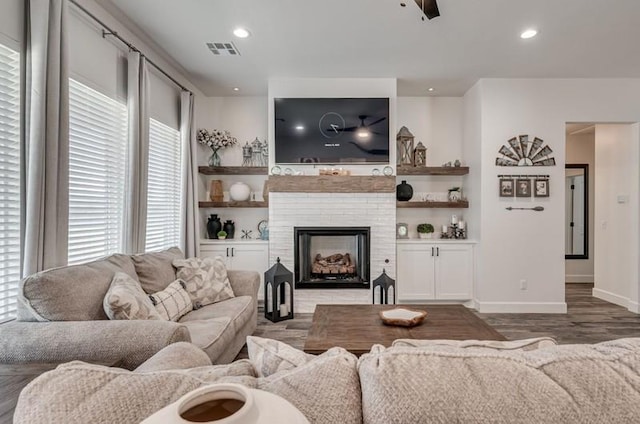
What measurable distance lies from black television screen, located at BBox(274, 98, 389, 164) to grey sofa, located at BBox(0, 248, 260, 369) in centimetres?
261

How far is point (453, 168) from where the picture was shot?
4691 millimetres

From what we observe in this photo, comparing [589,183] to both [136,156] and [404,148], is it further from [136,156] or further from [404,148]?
[136,156]

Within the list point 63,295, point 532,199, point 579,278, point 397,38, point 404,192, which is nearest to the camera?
point 63,295

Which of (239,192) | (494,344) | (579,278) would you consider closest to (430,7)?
(494,344)

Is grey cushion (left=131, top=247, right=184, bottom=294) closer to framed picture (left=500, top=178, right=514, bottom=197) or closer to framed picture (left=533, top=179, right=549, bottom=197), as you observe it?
framed picture (left=500, top=178, right=514, bottom=197)

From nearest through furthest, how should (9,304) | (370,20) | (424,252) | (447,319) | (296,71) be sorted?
(9,304)
(447,319)
(370,20)
(296,71)
(424,252)

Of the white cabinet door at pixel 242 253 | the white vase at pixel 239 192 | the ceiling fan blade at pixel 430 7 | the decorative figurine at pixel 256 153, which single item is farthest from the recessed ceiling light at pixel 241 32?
the white cabinet door at pixel 242 253

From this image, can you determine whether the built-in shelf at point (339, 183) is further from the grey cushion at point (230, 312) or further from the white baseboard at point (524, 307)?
the white baseboard at point (524, 307)

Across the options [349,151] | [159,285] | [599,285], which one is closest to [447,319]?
[159,285]

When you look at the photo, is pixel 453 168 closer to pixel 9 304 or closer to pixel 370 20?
pixel 370 20

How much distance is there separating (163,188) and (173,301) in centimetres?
185

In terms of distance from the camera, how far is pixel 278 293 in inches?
166

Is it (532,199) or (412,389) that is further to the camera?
(532,199)

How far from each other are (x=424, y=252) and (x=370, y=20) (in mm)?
2847
